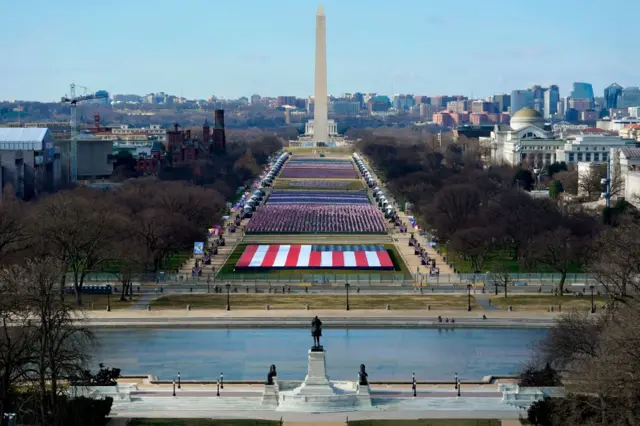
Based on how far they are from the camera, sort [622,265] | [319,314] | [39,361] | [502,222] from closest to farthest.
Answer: [39,361] < [622,265] < [319,314] < [502,222]

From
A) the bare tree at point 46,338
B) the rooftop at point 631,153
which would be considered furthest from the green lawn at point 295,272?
the rooftop at point 631,153

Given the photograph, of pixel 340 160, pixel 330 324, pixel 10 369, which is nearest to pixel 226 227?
pixel 330 324

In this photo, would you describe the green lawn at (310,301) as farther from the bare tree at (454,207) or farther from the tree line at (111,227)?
the bare tree at (454,207)

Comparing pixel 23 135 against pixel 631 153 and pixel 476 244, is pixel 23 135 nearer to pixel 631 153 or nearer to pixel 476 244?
pixel 476 244

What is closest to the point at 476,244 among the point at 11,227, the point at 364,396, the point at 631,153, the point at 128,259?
the point at 128,259

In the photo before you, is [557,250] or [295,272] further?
[295,272]
